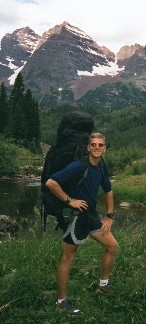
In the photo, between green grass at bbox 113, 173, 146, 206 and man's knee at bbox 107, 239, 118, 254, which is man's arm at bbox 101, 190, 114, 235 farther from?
green grass at bbox 113, 173, 146, 206

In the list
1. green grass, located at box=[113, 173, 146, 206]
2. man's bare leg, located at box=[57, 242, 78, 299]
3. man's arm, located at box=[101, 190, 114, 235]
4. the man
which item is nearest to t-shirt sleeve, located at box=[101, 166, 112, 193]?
the man

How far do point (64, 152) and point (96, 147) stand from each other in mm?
515

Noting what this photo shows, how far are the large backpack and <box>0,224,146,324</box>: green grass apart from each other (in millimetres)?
1231

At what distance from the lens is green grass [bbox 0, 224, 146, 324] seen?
20.5 feet

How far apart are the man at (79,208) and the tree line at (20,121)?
73.6 metres

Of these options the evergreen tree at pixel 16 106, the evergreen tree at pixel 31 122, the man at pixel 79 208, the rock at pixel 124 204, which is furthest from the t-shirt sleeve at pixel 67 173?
the evergreen tree at pixel 31 122

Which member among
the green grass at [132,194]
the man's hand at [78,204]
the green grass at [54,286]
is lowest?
the green grass at [132,194]

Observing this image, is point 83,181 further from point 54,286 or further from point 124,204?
point 124,204

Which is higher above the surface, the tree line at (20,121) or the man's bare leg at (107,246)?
the tree line at (20,121)

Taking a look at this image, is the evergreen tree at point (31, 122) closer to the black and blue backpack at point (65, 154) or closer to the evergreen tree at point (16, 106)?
the evergreen tree at point (16, 106)

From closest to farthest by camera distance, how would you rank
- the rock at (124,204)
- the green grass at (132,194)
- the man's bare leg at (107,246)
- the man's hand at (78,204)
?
the man's hand at (78,204), the man's bare leg at (107,246), the rock at (124,204), the green grass at (132,194)

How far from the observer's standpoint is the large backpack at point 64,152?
6457mm

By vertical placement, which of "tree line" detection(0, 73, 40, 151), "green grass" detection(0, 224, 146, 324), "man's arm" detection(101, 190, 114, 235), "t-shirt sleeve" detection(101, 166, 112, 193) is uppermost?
"tree line" detection(0, 73, 40, 151)

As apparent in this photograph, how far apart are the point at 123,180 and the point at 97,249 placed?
39355 mm
